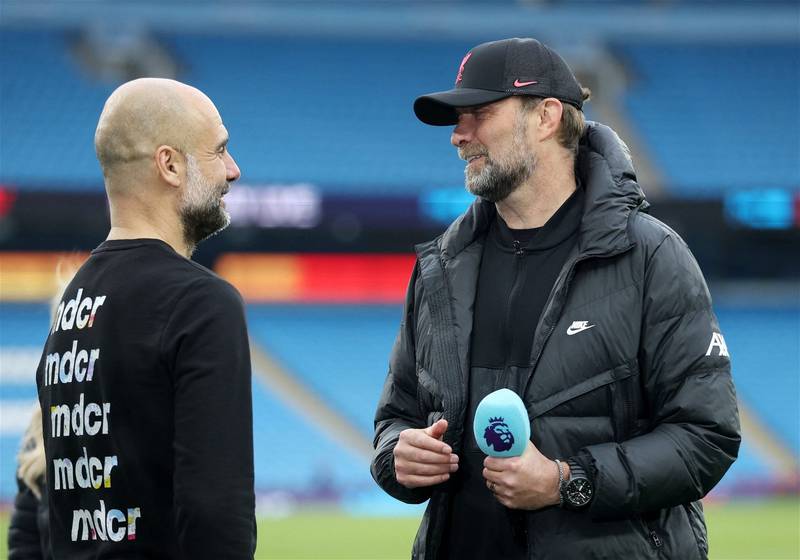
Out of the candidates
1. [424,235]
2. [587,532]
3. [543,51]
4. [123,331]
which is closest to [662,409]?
[587,532]

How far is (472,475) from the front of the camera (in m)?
3.00

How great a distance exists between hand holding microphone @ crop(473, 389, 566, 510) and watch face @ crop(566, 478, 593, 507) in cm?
3

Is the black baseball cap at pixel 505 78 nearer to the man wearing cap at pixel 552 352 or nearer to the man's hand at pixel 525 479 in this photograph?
the man wearing cap at pixel 552 352

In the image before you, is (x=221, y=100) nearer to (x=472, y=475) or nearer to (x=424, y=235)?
(x=424, y=235)

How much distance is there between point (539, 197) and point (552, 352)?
0.49 metres

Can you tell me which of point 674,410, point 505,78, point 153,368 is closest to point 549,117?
point 505,78

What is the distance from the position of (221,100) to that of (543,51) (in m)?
16.2

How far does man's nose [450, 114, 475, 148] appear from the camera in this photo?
3172 millimetres

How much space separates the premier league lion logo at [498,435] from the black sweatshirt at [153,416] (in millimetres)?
570

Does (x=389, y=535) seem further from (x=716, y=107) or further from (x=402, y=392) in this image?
(x=716, y=107)

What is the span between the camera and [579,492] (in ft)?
9.03

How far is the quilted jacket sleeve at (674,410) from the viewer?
2748 millimetres

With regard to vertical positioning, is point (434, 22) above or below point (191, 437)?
above

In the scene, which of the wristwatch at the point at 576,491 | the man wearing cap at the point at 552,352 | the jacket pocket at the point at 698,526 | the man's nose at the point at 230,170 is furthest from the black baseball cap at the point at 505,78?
the jacket pocket at the point at 698,526
